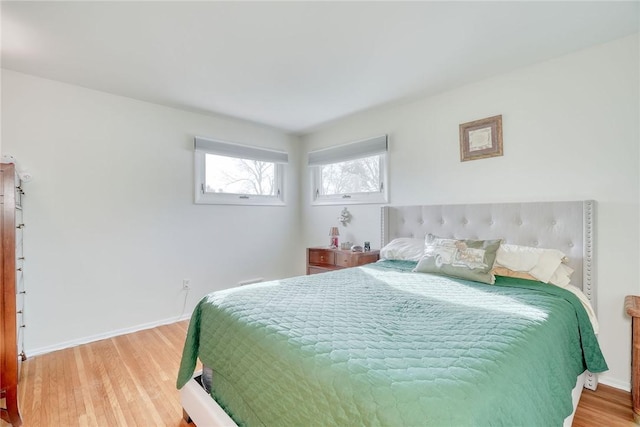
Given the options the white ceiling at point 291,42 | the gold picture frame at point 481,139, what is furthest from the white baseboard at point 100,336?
the gold picture frame at point 481,139

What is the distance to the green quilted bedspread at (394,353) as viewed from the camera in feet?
2.65

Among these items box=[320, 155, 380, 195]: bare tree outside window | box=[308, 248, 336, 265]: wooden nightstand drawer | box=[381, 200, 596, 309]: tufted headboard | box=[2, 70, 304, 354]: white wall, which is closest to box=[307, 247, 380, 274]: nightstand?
box=[308, 248, 336, 265]: wooden nightstand drawer

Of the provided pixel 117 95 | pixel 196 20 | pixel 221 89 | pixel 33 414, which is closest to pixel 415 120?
pixel 221 89

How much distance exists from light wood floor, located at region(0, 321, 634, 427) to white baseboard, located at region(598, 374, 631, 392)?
0.15 ft

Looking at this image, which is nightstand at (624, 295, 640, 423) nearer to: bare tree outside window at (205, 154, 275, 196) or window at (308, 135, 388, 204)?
window at (308, 135, 388, 204)

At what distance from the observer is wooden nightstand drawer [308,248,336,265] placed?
3.32 m

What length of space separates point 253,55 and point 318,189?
217 cm

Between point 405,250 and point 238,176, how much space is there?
7.30 feet

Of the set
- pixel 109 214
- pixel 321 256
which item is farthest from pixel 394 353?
pixel 109 214

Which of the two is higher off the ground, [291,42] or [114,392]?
[291,42]

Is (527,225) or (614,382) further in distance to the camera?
(527,225)

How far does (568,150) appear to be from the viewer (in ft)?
6.92

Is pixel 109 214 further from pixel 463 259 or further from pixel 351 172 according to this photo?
pixel 463 259

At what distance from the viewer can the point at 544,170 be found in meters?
2.21
